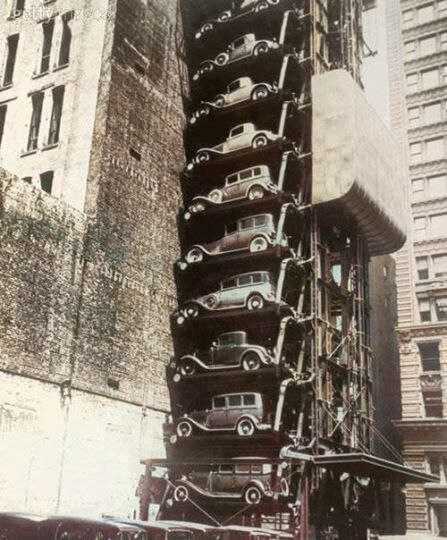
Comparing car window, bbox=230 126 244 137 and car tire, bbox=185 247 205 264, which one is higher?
car window, bbox=230 126 244 137

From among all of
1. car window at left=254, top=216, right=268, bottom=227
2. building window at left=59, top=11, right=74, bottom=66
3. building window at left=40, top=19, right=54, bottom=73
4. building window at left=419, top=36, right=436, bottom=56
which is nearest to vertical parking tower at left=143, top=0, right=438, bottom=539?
car window at left=254, top=216, right=268, bottom=227

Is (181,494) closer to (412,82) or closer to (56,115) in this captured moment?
(56,115)

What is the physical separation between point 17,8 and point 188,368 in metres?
21.9

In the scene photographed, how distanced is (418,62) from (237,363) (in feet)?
106

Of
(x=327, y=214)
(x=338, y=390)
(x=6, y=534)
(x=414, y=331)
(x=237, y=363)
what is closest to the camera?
(x=6, y=534)

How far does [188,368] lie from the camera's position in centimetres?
2773

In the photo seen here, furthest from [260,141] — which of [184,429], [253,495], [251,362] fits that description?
[253,495]

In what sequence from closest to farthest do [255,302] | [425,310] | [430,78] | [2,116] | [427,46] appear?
[255,302], [2,116], [425,310], [430,78], [427,46]

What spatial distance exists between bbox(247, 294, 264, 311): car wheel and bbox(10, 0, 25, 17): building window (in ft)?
66.8

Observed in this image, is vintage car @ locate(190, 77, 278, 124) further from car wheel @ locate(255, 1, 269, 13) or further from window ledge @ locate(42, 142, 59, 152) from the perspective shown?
window ledge @ locate(42, 142, 59, 152)

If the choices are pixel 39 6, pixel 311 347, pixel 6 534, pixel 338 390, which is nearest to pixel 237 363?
pixel 311 347

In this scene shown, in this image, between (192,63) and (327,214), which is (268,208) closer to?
(327,214)

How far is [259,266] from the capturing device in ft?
95.0

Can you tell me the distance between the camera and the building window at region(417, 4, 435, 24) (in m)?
48.5
